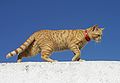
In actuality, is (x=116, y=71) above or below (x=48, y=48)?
below

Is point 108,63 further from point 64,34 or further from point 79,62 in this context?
point 64,34

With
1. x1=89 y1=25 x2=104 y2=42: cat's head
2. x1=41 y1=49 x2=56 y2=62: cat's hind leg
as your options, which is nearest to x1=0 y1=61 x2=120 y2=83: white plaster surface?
x1=41 y1=49 x2=56 y2=62: cat's hind leg

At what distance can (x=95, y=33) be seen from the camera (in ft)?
19.4

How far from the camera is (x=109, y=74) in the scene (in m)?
5.08

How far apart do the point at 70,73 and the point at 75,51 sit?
1.79ft

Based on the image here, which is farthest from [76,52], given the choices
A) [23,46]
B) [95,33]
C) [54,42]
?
[23,46]

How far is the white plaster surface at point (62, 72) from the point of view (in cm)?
507

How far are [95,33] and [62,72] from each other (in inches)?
43.2

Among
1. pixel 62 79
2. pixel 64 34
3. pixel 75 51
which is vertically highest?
pixel 64 34

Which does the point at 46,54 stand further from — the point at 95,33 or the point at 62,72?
the point at 95,33

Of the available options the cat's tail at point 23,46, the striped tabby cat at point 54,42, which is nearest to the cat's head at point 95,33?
the striped tabby cat at point 54,42

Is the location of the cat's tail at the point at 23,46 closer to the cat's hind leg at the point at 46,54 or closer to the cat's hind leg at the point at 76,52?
the cat's hind leg at the point at 46,54

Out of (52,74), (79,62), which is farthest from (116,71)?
(52,74)

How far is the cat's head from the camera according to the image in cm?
589
